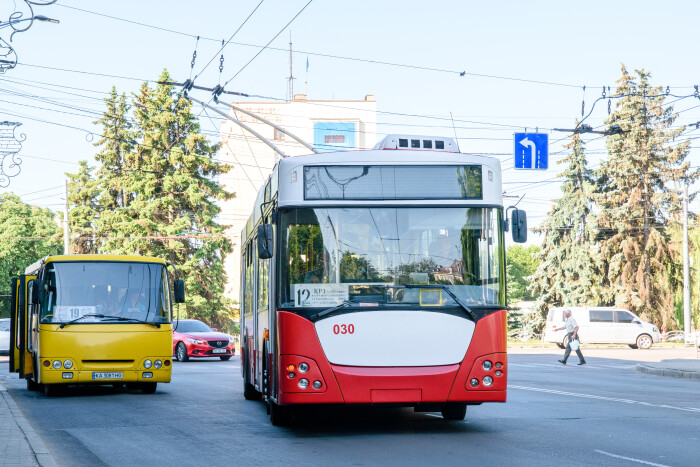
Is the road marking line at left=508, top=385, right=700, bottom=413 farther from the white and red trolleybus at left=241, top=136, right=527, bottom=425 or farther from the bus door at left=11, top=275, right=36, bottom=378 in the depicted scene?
the bus door at left=11, top=275, right=36, bottom=378

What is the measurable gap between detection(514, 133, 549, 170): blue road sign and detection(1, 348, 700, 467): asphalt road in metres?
9.48

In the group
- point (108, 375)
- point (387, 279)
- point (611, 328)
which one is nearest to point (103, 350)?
point (108, 375)

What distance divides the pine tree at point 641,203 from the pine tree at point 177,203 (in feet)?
72.5

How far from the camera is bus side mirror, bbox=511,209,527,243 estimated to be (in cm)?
1102

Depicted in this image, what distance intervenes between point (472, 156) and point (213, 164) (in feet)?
144

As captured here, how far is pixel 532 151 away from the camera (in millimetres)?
27406

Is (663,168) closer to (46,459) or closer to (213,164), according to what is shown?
(213,164)

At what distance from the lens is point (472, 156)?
11492mm

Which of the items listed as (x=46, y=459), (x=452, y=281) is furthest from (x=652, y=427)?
(x=46, y=459)

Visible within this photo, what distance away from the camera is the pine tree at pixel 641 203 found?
191ft

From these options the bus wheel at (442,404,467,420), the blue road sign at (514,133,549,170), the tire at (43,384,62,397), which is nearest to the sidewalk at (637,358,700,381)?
the blue road sign at (514,133,549,170)

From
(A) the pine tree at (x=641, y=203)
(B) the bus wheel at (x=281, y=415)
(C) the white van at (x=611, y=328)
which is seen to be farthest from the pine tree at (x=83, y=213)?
(B) the bus wheel at (x=281, y=415)

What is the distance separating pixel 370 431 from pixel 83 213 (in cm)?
5060

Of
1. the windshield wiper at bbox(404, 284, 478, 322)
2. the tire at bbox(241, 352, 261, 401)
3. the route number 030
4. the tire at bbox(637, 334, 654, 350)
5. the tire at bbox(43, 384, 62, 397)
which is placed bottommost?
the tire at bbox(637, 334, 654, 350)
